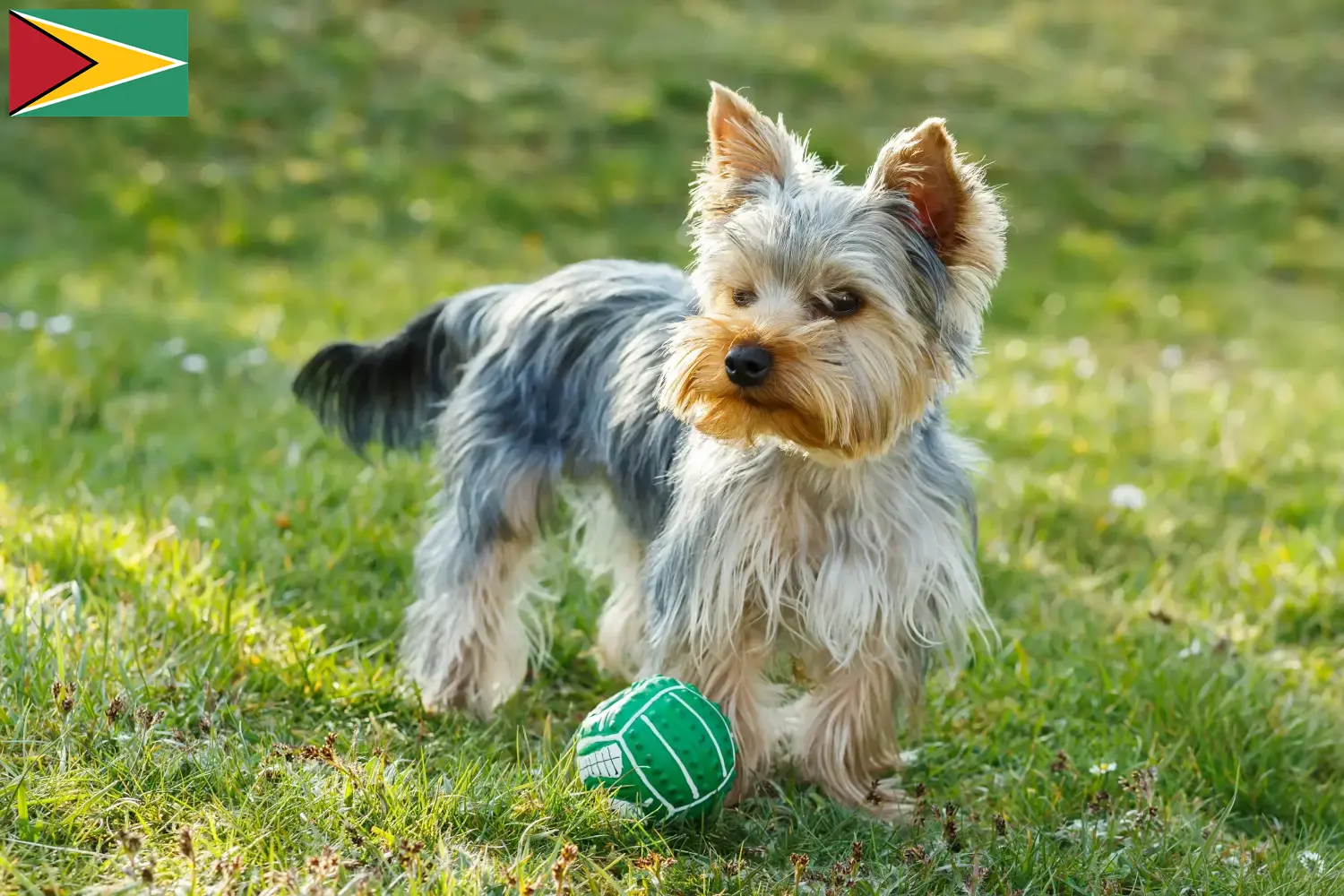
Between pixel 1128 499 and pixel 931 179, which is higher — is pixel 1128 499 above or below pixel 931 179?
below

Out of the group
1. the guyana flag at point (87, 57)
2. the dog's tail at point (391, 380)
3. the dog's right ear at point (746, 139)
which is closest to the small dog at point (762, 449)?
the dog's right ear at point (746, 139)

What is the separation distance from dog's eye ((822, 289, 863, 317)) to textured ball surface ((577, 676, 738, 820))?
111 cm

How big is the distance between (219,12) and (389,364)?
36.5 ft

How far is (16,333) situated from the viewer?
8453mm

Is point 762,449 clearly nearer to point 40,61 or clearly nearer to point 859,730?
point 859,730

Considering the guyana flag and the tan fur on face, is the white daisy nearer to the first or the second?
the tan fur on face

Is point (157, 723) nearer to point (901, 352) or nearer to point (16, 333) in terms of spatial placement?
point (901, 352)

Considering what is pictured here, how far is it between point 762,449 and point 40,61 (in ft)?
19.2

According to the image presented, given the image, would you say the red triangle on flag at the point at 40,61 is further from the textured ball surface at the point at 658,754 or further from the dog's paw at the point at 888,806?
the dog's paw at the point at 888,806

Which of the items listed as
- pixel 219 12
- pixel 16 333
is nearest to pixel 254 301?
pixel 16 333

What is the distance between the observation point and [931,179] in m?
3.90

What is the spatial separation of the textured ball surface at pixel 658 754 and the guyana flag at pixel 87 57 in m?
4.29

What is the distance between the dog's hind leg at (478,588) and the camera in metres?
4.77

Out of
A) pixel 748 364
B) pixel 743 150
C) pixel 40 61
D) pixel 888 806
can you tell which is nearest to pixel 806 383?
pixel 748 364
